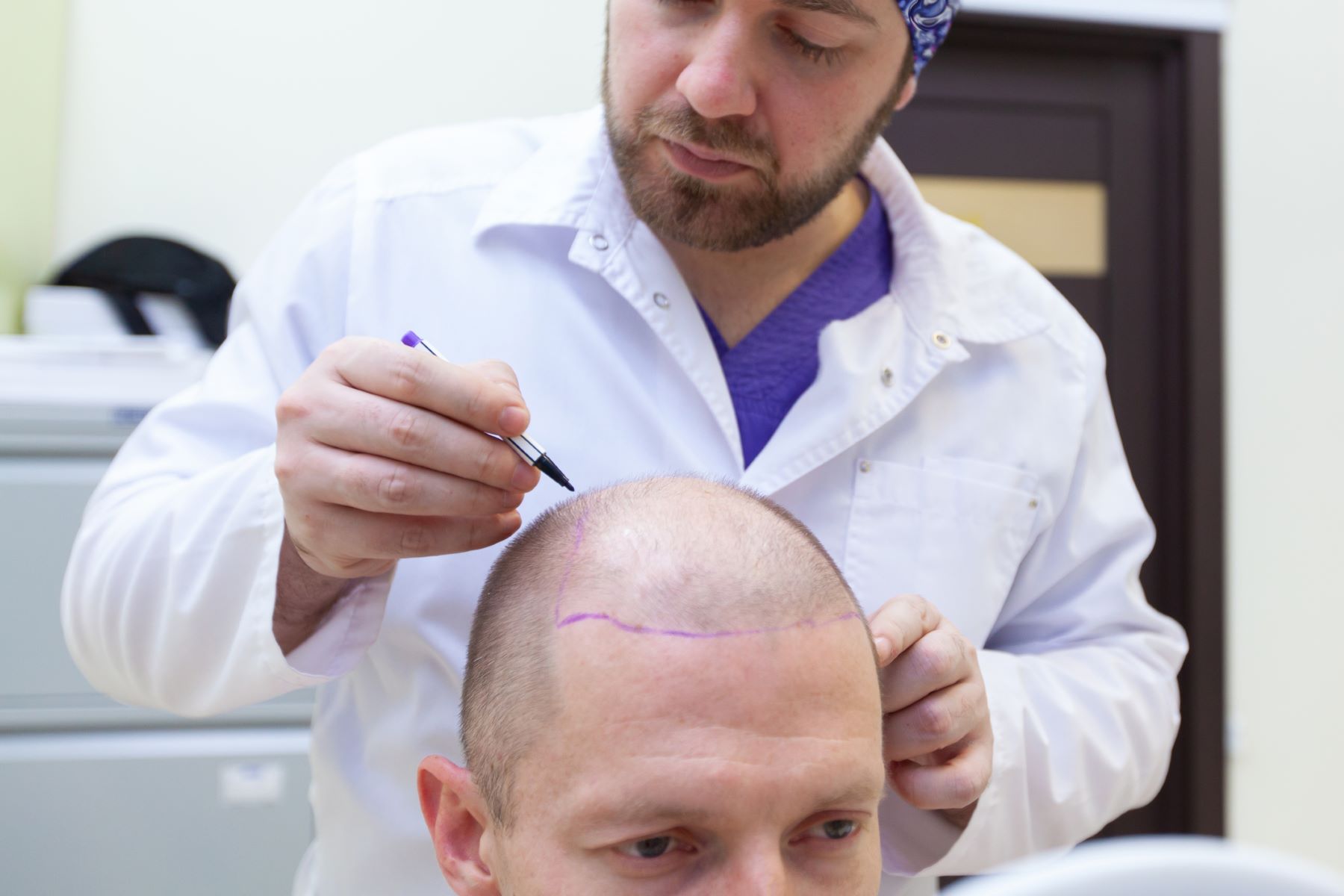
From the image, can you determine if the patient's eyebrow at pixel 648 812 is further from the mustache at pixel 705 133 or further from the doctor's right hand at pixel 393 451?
the mustache at pixel 705 133

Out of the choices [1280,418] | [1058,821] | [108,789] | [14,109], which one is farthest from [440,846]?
[1280,418]

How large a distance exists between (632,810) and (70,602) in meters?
0.69

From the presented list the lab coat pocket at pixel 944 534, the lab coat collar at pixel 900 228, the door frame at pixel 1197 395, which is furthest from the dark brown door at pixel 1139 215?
the lab coat pocket at pixel 944 534

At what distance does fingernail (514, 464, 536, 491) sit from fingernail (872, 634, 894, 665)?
1.07 ft

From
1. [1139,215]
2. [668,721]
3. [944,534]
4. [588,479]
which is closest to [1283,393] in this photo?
[1139,215]

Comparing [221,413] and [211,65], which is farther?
[211,65]

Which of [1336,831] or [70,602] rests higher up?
[70,602]

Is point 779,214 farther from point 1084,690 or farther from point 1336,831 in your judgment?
point 1336,831

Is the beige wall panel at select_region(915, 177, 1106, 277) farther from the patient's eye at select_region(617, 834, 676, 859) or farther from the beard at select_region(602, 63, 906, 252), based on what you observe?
the patient's eye at select_region(617, 834, 676, 859)

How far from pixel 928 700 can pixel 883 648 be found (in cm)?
8

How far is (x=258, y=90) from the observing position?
264 centimetres

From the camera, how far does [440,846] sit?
3.16 feet

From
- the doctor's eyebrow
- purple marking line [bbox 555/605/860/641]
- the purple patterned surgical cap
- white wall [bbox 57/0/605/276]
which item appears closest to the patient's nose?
purple marking line [bbox 555/605/860/641]

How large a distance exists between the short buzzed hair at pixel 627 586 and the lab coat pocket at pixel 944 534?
0.24 m
